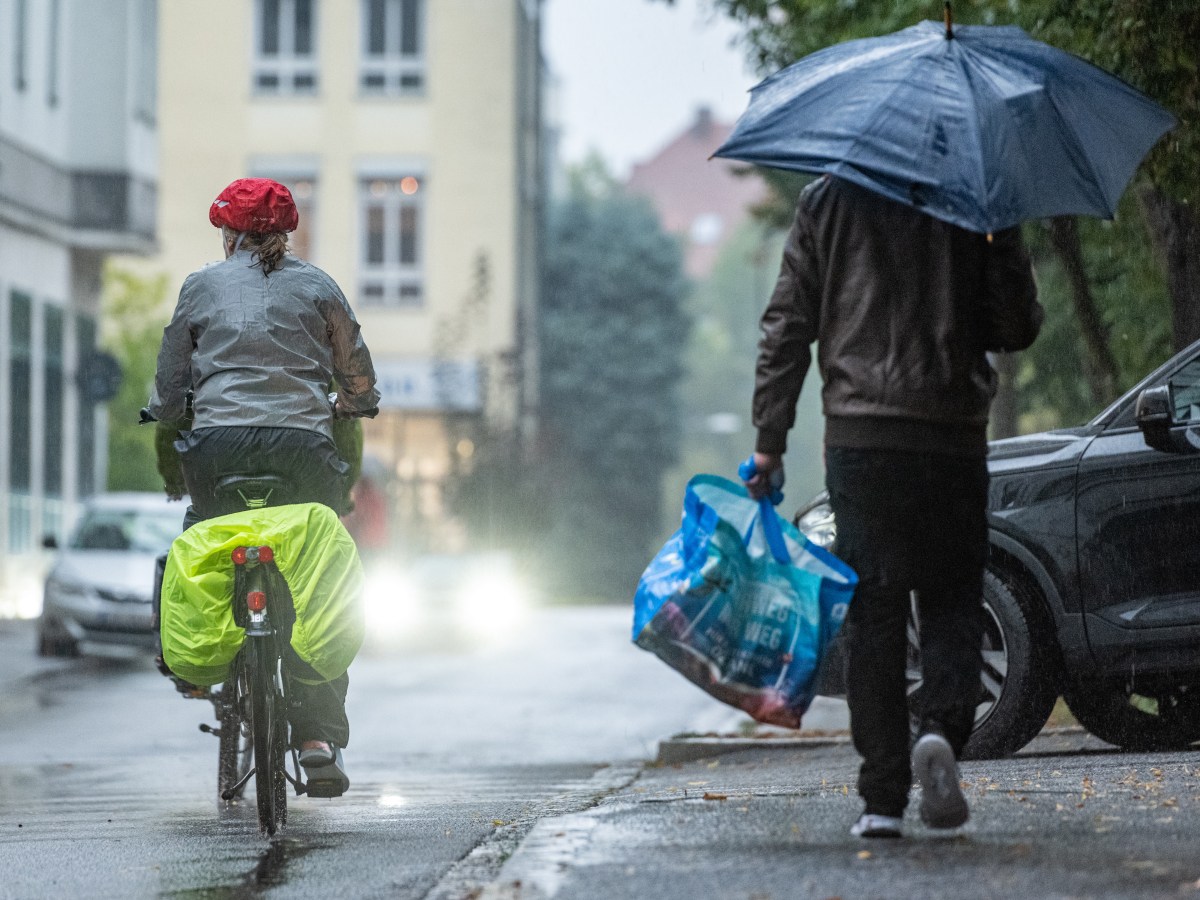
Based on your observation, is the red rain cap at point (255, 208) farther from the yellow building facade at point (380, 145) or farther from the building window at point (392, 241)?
the building window at point (392, 241)

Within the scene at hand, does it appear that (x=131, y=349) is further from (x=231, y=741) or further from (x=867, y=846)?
(x=867, y=846)

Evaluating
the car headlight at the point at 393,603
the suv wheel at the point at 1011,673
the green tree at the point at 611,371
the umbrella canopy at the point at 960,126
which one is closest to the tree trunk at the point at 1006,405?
the suv wheel at the point at 1011,673

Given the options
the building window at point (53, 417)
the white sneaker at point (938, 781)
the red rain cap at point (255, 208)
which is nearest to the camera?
the white sneaker at point (938, 781)

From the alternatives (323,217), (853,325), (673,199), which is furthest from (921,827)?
(673,199)

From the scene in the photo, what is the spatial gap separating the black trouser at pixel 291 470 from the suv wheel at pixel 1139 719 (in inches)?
144

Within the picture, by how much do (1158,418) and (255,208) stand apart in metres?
3.30

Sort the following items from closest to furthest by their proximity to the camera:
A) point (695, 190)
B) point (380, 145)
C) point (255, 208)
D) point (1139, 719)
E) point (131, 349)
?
point (255, 208) < point (1139, 719) < point (131, 349) < point (380, 145) < point (695, 190)

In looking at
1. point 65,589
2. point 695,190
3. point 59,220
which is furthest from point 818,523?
point 695,190

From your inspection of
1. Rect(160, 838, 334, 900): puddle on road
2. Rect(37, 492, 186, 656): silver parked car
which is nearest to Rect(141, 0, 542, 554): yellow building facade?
Rect(37, 492, 186, 656): silver parked car

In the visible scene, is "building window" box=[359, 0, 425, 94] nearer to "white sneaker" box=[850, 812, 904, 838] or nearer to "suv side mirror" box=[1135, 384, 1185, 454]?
"suv side mirror" box=[1135, 384, 1185, 454]

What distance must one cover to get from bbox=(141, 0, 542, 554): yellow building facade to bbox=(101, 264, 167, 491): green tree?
10701mm

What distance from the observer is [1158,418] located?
26.9 feet

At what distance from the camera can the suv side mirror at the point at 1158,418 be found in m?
8.17

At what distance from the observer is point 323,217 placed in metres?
46.4
